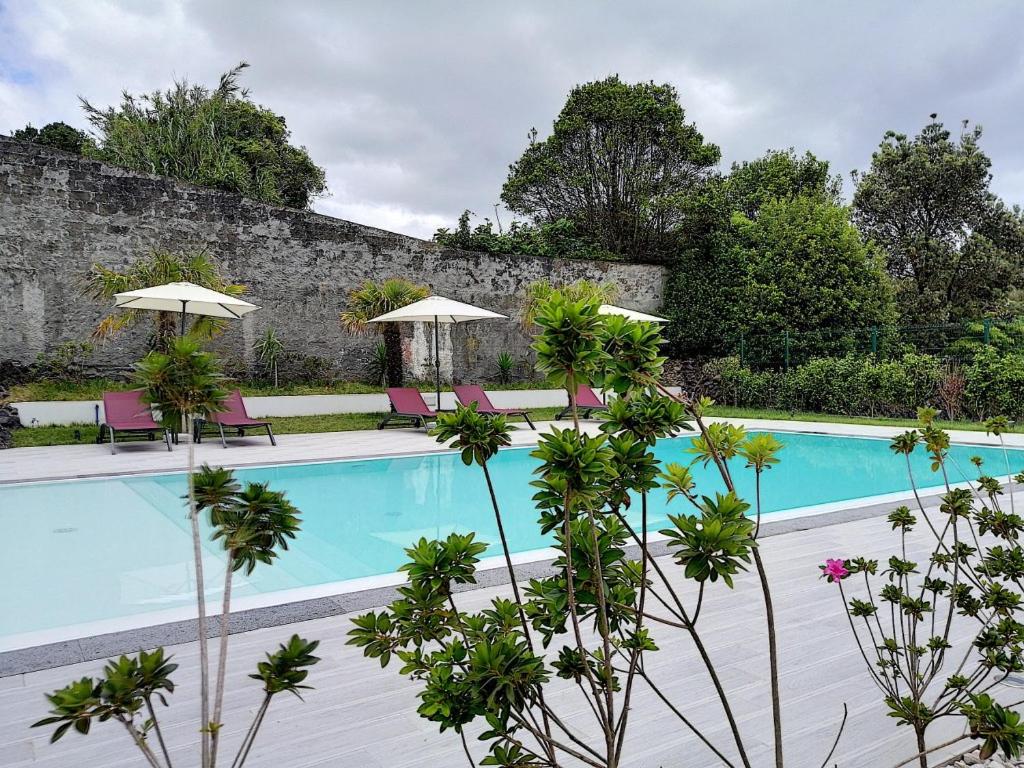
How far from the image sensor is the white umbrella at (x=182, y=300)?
8.36m

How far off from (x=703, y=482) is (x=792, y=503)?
1517 mm

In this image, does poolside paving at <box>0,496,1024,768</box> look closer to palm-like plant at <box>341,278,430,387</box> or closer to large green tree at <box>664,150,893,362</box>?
palm-like plant at <box>341,278,430,387</box>

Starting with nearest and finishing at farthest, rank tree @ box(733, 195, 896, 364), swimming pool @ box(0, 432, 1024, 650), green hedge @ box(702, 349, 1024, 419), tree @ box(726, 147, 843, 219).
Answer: swimming pool @ box(0, 432, 1024, 650) < green hedge @ box(702, 349, 1024, 419) < tree @ box(733, 195, 896, 364) < tree @ box(726, 147, 843, 219)

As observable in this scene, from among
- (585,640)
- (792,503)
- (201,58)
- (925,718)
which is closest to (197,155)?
(201,58)

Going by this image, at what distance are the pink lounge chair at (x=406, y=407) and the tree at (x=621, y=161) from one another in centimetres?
1017

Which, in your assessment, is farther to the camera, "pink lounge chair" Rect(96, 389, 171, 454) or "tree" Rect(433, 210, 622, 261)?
"tree" Rect(433, 210, 622, 261)

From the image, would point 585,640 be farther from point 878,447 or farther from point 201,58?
point 201,58

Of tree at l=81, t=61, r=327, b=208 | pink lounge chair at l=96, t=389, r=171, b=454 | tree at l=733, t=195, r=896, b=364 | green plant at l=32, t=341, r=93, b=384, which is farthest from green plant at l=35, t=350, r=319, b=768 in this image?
tree at l=81, t=61, r=327, b=208

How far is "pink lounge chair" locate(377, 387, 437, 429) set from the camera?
1107 centimetres

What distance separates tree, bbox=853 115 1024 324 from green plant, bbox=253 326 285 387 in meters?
17.8

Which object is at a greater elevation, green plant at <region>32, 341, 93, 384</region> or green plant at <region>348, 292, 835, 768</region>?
green plant at <region>32, 341, 93, 384</region>

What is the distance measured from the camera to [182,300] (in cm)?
854

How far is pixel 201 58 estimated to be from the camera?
18688mm

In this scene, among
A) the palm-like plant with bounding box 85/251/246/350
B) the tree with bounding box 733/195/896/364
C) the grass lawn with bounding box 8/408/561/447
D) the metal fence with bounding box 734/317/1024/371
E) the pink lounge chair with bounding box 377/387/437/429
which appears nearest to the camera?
the grass lawn with bounding box 8/408/561/447
